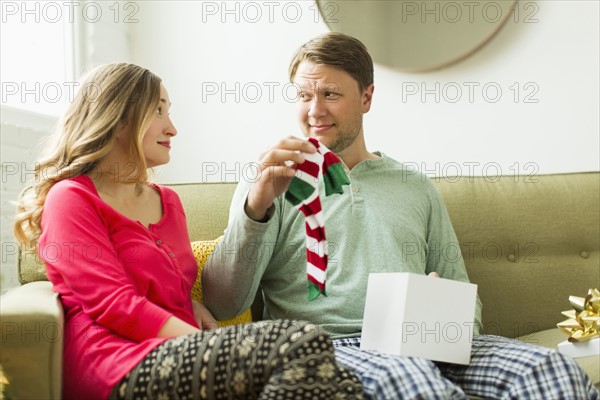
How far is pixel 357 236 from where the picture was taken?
5.82 ft

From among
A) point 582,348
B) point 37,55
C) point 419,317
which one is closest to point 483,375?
point 419,317

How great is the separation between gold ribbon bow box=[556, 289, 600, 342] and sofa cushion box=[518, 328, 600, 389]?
0.06 metres

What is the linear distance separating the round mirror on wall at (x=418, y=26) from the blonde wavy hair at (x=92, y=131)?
113 centimetres

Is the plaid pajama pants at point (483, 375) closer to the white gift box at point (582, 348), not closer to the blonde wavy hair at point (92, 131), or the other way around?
the white gift box at point (582, 348)

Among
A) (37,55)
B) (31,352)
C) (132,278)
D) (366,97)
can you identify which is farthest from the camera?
(37,55)

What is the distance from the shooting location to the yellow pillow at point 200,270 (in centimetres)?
178

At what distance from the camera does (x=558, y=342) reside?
1.81m

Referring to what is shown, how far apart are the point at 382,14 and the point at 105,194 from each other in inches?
52.5

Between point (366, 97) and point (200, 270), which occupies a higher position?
point (366, 97)

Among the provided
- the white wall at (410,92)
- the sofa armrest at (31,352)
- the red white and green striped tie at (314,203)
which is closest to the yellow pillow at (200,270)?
the red white and green striped tie at (314,203)

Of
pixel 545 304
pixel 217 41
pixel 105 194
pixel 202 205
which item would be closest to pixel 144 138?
pixel 105 194

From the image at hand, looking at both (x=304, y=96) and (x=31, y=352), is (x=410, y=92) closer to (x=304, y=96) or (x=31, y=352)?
(x=304, y=96)

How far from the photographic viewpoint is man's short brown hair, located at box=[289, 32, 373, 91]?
6.16ft

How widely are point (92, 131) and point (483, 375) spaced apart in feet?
2.97
